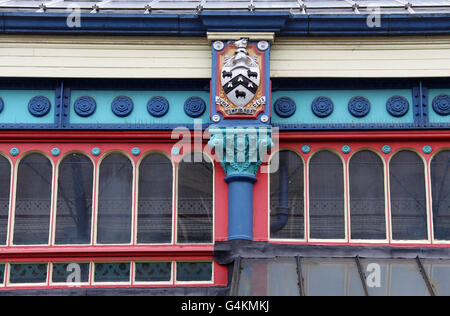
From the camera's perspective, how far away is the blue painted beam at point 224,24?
1512 centimetres

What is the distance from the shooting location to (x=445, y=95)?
15.3 m

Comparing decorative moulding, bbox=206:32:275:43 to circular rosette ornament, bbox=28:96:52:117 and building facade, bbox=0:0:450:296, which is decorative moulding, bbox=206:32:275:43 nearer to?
building facade, bbox=0:0:450:296

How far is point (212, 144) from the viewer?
580 inches

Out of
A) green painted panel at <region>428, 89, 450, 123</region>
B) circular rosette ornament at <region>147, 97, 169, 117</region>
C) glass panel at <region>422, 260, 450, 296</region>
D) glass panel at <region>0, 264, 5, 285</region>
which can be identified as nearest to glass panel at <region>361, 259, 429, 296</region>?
glass panel at <region>422, 260, 450, 296</region>

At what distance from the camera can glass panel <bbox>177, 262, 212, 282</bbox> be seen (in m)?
14.6

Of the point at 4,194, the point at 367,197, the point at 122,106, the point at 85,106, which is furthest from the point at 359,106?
the point at 4,194

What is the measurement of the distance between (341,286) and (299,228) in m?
1.81

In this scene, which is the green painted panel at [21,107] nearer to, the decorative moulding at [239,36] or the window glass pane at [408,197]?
the decorative moulding at [239,36]

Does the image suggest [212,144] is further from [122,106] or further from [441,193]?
[441,193]

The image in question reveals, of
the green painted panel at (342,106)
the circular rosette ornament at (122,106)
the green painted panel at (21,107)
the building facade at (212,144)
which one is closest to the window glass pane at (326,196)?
the building facade at (212,144)

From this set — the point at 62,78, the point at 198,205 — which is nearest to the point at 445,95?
the point at 198,205

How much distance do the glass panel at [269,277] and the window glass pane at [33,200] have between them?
3.63m

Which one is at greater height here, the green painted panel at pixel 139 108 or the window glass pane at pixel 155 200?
the green painted panel at pixel 139 108
